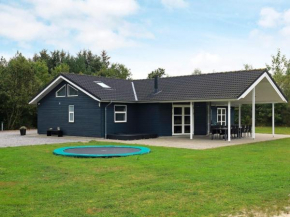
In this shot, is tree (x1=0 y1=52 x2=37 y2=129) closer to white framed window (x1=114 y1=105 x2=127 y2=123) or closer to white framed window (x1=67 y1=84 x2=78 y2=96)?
white framed window (x1=67 y1=84 x2=78 y2=96)

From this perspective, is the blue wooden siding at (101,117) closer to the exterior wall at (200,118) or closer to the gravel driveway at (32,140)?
the exterior wall at (200,118)

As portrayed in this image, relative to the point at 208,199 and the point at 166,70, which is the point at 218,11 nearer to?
the point at 208,199

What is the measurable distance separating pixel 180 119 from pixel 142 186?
51.8 ft

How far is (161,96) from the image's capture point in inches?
867

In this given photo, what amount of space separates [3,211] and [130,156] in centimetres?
689

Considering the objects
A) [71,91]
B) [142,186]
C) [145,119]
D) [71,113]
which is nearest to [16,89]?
[71,91]

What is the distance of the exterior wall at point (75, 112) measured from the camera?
21312 millimetres

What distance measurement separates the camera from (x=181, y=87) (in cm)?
2225

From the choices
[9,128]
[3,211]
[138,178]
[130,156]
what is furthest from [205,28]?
[9,128]

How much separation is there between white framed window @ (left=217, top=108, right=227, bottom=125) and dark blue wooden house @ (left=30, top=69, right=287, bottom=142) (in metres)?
3.37

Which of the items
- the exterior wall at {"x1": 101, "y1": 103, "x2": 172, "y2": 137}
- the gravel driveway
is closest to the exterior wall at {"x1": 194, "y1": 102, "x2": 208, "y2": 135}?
the exterior wall at {"x1": 101, "y1": 103, "x2": 172, "y2": 137}

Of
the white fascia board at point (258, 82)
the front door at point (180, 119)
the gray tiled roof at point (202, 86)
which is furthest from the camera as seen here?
the front door at point (180, 119)

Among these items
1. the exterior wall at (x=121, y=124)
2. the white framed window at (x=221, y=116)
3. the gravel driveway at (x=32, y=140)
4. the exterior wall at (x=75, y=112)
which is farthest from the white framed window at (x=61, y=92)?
the white framed window at (x=221, y=116)

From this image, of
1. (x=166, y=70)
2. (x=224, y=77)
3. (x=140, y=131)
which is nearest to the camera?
(x=224, y=77)
